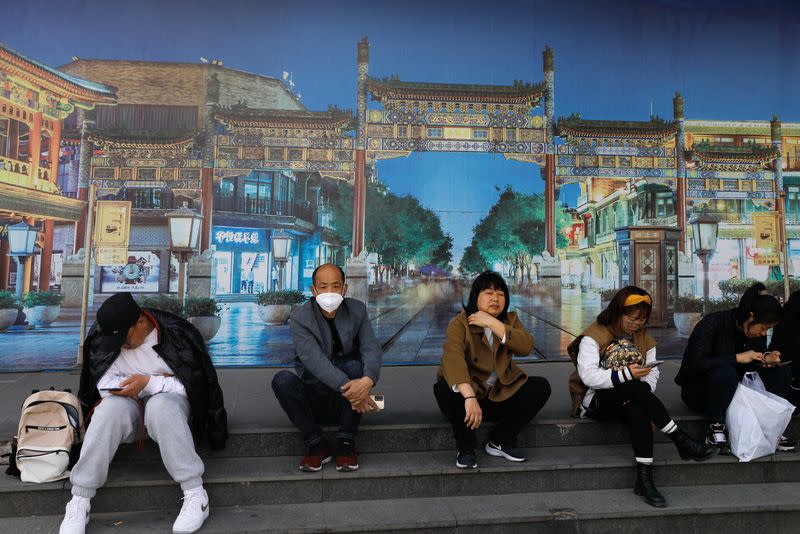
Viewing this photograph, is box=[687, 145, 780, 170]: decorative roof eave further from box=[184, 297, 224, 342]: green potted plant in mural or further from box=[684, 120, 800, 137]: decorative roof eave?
box=[184, 297, 224, 342]: green potted plant in mural

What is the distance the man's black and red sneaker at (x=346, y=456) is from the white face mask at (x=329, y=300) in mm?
680

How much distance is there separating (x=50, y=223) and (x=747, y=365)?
5.99 m

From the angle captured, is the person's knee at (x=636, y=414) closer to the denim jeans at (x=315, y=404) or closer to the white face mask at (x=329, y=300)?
the denim jeans at (x=315, y=404)

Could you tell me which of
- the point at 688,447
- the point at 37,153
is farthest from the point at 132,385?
the point at 37,153

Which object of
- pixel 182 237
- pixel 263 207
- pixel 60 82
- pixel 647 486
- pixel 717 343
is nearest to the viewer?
pixel 647 486

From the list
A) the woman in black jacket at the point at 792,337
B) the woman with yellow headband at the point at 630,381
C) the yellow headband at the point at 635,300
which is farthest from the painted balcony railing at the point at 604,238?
the yellow headband at the point at 635,300

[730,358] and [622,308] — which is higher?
[622,308]

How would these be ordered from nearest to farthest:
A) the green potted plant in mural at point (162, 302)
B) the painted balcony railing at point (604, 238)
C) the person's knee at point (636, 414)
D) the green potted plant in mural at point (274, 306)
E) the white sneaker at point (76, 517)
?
1. the white sneaker at point (76, 517)
2. the person's knee at point (636, 414)
3. the green potted plant in mural at point (162, 302)
4. the green potted plant in mural at point (274, 306)
5. the painted balcony railing at point (604, 238)

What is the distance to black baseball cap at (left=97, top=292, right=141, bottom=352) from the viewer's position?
7.22 feet

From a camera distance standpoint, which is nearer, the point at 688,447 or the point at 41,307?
the point at 688,447

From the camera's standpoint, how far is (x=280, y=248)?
543 cm

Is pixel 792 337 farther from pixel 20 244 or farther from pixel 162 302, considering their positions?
pixel 20 244

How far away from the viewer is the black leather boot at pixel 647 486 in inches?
92.6

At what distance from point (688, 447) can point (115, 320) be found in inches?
111
